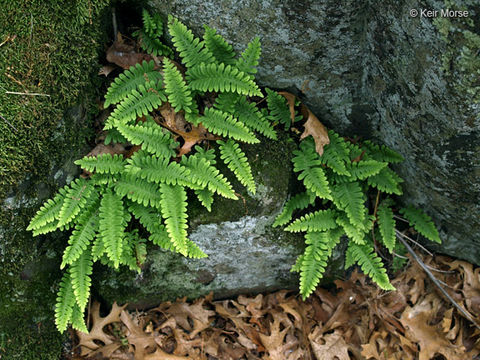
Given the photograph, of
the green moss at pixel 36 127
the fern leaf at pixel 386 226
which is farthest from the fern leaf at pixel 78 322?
the fern leaf at pixel 386 226

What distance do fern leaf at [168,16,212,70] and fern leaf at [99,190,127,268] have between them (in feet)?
4.57

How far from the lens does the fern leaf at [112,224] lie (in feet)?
12.0

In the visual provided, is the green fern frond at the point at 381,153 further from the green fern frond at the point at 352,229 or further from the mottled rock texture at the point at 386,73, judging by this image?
the green fern frond at the point at 352,229

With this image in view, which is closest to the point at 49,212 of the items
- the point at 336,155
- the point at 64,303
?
the point at 64,303

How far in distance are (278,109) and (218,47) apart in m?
0.86

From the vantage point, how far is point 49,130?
3729mm

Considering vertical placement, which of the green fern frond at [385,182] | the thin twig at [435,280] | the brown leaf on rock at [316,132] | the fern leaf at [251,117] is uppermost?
the fern leaf at [251,117]

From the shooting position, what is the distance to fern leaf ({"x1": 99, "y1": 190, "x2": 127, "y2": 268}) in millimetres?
3662

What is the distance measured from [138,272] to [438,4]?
3.47m

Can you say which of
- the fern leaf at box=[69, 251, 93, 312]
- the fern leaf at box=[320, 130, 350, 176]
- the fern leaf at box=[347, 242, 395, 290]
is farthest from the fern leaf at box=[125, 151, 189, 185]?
the fern leaf at box=[347, 242, 395, 290]

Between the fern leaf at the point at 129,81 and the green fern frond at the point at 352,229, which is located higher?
the fern leaf at the point at 129,81

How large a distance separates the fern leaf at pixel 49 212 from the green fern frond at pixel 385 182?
9.91 feet

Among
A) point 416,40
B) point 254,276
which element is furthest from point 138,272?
point 416,40

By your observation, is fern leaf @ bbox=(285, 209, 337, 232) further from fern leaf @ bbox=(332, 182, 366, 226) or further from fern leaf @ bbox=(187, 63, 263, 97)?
fern leaf @ bbox=(187, 63, 263, 97)
